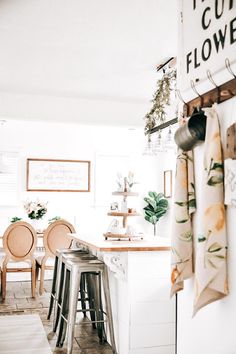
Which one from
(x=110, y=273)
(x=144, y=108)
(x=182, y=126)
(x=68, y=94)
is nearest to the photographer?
(x=182, y=126)

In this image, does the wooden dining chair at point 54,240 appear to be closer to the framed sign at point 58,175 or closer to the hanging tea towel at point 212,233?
the framed sign at point 58,175

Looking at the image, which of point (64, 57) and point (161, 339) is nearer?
point (161, 339)

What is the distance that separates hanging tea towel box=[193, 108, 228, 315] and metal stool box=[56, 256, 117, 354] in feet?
6.08

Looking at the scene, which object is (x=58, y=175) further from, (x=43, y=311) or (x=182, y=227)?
(x=182, y=227)

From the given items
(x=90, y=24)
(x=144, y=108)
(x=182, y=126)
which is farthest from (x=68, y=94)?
(x=182, y=126)

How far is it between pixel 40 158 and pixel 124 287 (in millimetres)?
4800

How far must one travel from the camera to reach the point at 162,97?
426cm

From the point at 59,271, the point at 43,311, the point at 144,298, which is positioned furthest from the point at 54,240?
the point at 144,298

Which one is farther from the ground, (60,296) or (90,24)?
(90,24)

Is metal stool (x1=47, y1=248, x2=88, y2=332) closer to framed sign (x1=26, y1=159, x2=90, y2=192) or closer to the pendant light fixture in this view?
the pendant light fixture

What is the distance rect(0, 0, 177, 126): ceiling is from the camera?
317cm

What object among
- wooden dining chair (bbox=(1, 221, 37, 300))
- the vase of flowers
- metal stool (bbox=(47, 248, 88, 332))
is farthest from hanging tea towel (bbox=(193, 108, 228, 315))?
the vase of flowers

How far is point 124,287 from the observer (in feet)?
11.2

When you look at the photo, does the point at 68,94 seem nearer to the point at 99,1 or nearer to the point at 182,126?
the point at 99,1
